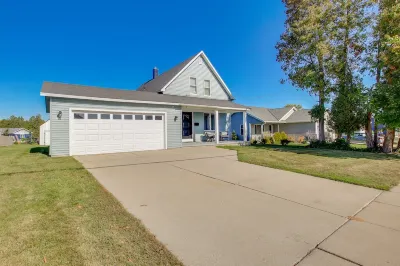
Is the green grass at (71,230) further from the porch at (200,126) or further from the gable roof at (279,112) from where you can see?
the gable roof at (279,112)

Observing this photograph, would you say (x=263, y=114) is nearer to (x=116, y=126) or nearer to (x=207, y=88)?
(x=207, y=88)

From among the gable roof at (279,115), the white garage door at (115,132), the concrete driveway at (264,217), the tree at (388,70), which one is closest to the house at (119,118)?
the white garage door at (115,132)

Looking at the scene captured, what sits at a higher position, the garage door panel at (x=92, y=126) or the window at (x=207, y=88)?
the window at (x=207, y=88)

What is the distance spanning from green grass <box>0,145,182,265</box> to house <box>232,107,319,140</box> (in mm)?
20741

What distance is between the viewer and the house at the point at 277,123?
25.3 metres

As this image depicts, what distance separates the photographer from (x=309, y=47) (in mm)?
14742

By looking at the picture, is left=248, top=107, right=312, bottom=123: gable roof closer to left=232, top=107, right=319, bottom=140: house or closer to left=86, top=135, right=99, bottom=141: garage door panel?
left=232, top=107, right=319, bottom=140: house

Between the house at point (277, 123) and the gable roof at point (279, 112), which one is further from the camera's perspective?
the gable roof at point (279, 112)

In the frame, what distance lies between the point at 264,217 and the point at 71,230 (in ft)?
9.43

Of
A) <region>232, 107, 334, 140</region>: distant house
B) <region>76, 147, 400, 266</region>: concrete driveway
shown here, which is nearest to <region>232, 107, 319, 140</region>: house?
<region>232, 107, 334, 140</region>: distant house

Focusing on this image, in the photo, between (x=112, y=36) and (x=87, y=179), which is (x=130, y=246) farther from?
(x=112, y=36)

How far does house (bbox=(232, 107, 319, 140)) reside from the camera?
25.3m

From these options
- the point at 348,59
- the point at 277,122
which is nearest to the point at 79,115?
the point at 348,59

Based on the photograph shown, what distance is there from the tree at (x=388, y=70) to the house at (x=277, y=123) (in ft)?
40.9
